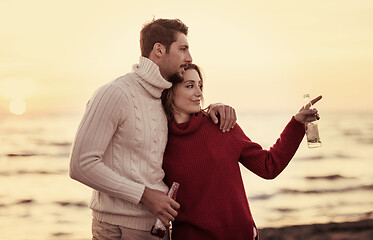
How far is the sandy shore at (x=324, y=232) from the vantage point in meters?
5.93

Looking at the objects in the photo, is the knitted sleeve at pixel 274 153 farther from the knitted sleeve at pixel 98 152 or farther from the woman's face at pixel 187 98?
the knitted sleeve at pixel 98 152

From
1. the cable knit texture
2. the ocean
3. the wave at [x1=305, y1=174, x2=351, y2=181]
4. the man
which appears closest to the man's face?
the man

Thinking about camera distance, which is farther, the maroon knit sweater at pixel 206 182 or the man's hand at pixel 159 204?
the maroon knit sweater at pixel 206 182

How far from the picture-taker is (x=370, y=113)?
36031 mm

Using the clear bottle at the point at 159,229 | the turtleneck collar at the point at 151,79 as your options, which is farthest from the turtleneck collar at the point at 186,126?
the clear bottle at the point at 159,229

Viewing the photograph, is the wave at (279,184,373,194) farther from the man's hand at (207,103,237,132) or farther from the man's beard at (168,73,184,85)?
the man's beard at (168,73,184,85)

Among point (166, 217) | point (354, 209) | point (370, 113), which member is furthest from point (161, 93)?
point (370, 113)

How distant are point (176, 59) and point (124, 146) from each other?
65cm

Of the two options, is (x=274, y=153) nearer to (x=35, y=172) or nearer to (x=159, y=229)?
(x=159, y=229)

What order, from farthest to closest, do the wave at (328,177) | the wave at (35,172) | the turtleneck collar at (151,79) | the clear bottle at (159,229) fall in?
the wave at (35,172)
the wave at (328,177)
the turtleneck collar at (151,79)
the clear bottle at (159,229)

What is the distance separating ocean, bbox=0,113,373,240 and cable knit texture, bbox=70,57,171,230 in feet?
14.9

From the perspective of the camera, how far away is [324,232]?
243 inches

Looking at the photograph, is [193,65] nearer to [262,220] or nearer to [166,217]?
[166,217]

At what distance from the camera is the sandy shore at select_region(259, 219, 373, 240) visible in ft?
19.5
